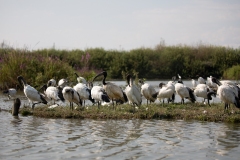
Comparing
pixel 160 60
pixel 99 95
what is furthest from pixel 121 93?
pixel 160 60

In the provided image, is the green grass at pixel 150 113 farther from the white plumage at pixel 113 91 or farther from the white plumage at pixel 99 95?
the white plumage at pixel 113 91

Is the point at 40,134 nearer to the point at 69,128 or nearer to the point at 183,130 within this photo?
the point at 69,128

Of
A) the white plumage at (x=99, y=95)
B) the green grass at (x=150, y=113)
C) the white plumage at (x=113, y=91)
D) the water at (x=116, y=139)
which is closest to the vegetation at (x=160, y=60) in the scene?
the white plumage at (x=113, y=91)

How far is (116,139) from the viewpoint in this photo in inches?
442

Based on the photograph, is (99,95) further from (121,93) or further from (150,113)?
(150,113)

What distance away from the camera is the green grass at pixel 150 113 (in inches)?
539

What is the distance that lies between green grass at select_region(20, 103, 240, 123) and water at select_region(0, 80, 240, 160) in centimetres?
40

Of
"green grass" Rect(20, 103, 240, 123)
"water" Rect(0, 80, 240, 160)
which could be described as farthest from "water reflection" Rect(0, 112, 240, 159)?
"green grass" Rect(20, 103, 240, 123)

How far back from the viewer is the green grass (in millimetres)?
13680

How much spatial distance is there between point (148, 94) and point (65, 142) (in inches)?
259

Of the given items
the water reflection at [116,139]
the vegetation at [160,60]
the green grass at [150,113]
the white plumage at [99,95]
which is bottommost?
the water reflection at [116,139]

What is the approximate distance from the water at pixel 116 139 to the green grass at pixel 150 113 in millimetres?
404

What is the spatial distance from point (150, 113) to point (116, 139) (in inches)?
125

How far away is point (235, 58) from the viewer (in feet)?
138
